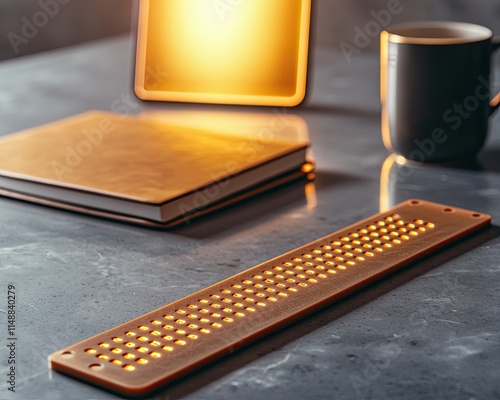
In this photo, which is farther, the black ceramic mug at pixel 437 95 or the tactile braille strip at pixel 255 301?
the black ceramic mug at pixel 437 95

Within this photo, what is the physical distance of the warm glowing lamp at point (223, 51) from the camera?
1.50 meters

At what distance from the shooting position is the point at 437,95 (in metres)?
1.19

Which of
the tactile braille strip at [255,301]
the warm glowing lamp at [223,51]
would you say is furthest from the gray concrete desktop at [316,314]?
the warm glowing lamp at [223,51]

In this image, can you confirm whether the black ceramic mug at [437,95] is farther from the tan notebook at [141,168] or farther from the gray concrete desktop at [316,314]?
the tan notebook at [141,168]

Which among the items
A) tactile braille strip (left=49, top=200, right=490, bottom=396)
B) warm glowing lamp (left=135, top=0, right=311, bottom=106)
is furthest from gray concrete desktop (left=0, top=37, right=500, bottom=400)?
warm glowing lamp (left=135, top=0, right=311, bottom=106)

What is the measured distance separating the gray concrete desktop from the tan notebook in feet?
0.08

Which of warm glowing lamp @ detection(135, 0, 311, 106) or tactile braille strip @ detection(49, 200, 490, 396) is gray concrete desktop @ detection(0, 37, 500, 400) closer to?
tactile braille strip @ detection(49, 200, 490, 396)

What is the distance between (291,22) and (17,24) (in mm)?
1750

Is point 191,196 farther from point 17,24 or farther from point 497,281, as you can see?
point 17,24

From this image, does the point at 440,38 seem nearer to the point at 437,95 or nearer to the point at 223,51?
the point at 437,95

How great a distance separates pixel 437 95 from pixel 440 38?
124mm

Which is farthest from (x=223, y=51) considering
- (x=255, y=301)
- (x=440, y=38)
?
(x=255, y=301)

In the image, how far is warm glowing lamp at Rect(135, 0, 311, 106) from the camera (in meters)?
1.50

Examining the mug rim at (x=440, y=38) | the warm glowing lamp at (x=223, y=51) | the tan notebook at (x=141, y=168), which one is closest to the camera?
the tan notebook at (x=141, y=168)
